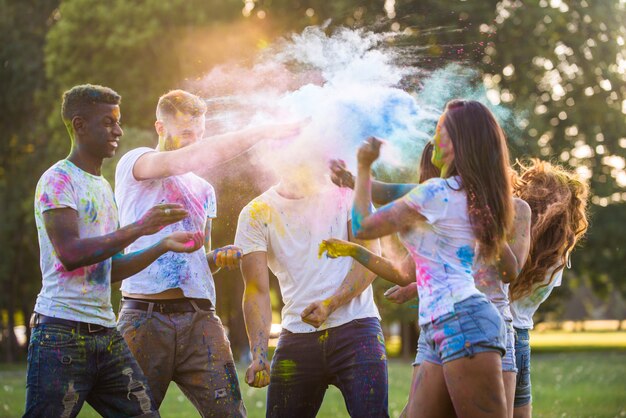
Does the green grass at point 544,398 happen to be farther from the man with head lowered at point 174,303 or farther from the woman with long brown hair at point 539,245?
the man with head lowered at point 174,303

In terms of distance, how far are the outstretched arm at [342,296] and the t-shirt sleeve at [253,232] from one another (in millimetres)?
500

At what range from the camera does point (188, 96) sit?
16.9ft

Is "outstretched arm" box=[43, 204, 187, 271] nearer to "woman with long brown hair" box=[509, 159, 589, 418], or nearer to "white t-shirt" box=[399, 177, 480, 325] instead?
"white t-shirt" box=[399, 177, 480, 325]

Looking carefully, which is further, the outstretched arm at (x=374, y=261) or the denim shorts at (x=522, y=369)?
the denim shorts at (x=522, y=369)

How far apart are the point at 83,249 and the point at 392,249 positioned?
6.35ft

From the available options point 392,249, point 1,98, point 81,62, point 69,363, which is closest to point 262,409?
point 392,249

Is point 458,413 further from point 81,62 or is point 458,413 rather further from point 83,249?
point 81,62

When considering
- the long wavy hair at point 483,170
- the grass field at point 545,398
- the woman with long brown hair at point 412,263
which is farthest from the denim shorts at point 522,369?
the grass field at point 545,398

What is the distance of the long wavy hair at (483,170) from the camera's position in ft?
12.8

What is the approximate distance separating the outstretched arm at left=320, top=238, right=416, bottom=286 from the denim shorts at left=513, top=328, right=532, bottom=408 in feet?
2.71

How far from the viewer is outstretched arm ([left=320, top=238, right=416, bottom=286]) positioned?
4402 mm

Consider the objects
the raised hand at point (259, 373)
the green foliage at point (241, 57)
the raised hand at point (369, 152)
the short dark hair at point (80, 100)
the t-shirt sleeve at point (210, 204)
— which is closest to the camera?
the raised hand at point (369, 152)

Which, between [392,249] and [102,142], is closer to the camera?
[102,142]

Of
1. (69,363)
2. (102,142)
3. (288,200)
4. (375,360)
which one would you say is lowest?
(375,360)
